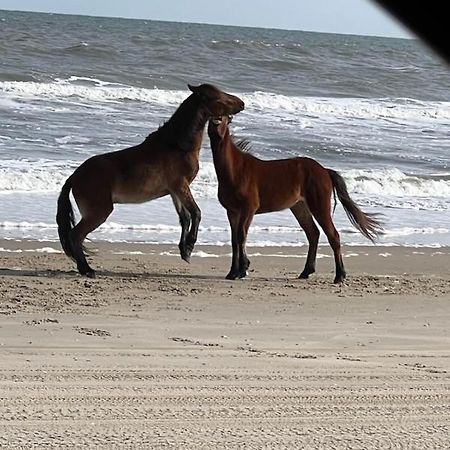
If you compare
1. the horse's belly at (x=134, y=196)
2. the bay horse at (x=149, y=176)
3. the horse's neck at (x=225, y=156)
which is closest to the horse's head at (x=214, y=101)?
the bay horse at (x=149, y=176)

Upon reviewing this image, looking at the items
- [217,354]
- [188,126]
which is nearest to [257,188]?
[188,126]

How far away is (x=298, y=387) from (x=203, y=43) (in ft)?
128

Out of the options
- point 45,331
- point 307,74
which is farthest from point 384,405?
point 307,74

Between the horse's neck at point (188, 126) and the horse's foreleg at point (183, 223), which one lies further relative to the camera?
the horse's foreleg at point (183, 223)

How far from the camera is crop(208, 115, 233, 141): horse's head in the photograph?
29.7ft

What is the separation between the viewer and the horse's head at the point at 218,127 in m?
9.05

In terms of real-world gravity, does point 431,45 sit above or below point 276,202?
above

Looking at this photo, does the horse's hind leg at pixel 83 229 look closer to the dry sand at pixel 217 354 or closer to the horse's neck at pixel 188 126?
the dry sand at pixel 217 354

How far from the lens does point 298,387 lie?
507cm

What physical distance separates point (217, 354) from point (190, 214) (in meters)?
3.33

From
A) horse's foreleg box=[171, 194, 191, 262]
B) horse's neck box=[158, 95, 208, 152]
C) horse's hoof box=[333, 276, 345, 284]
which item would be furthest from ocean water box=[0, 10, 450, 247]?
horse's hoof box=[333, 276, 345, 284]

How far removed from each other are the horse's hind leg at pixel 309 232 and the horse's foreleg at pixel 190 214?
0.96 m

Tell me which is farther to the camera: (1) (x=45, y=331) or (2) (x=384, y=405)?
(1) (x=45, y=331)

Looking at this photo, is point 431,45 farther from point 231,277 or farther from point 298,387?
point 231,277
